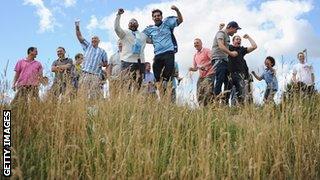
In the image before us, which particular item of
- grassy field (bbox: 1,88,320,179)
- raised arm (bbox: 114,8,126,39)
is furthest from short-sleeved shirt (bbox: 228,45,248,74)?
grassy field (bbox: 1,88,320,179)

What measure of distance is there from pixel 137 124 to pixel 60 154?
0.86m

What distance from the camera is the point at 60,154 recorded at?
482 cm

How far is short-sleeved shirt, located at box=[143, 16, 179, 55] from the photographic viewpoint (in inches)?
373

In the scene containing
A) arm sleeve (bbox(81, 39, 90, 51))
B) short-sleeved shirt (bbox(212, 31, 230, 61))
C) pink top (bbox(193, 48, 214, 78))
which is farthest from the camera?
arm sleeve (bbox(81, 39, 90, 51))

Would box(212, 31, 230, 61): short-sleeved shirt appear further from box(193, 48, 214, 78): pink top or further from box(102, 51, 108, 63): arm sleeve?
box(102, 51, 108, 63): arm sleeve

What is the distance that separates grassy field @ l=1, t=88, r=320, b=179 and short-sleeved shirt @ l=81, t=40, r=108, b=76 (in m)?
3.59

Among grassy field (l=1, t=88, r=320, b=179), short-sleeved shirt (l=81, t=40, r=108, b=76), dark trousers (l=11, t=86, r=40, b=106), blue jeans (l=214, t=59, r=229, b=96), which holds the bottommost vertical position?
grassy field (l=1, t=88, r=320, b=179)

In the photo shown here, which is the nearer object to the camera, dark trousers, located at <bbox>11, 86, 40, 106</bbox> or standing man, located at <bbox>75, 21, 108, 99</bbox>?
dark trousers, located at <bbox>11, 86, 40, 106</bbox>

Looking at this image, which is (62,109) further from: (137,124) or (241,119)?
(241,119)

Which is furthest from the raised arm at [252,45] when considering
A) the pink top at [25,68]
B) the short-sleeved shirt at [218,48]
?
the pink top at [25,68]

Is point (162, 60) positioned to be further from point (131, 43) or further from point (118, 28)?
point (118, 28)

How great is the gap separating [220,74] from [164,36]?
132cm

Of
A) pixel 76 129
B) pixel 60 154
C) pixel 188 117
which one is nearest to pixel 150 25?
pixel 188 117

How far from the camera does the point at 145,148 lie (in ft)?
16.3
